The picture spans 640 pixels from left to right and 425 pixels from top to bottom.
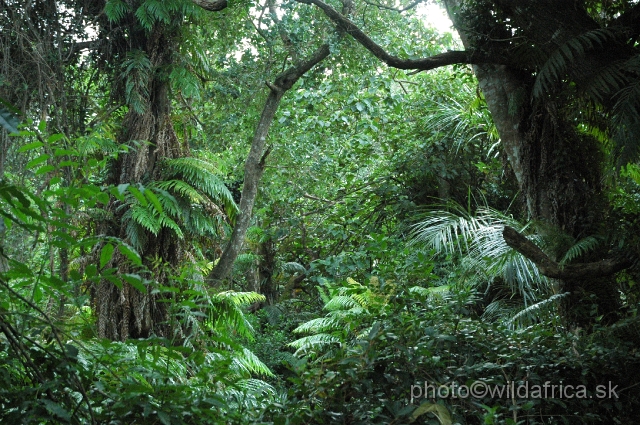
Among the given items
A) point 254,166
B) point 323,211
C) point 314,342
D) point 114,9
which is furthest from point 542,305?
point 323,211

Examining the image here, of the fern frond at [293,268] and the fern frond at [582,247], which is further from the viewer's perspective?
the fern frond at [293,268]

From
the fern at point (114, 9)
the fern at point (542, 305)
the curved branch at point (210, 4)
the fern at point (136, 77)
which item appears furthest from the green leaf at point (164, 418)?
the curved branch at point (210, 4)

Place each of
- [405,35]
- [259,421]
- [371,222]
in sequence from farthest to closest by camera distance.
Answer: [371,222] < [405,35] < [259,421]

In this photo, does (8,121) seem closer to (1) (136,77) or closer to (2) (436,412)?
(2) (436,412)

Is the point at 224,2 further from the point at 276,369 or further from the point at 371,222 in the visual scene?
the point at 276,369

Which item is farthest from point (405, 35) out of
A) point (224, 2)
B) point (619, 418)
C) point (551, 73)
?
point (619, 418)

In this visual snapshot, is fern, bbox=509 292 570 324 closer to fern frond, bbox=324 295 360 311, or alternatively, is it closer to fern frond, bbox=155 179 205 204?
fern frond, bbox=324 295 360 311

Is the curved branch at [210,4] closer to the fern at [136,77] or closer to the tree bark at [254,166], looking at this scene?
the fern at [136,77]

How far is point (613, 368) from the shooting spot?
8.02 feet

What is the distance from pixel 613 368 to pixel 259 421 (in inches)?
58.4

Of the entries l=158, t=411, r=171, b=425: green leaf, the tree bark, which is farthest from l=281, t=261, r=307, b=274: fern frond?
l=158, t=411, r=171, b=425: green leaf

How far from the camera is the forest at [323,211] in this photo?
67.9 inches

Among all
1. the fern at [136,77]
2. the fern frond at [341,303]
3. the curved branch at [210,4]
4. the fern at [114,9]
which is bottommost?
the fern frond at [341,303]

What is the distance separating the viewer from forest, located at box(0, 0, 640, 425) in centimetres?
172
